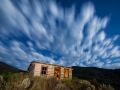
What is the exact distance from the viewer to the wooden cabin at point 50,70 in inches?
716

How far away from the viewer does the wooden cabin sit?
18188mm

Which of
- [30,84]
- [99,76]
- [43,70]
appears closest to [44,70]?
[43,70]

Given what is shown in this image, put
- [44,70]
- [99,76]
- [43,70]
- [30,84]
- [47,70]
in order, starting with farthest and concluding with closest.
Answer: [99,76] < [47,70] < [44,70] < [43,70] < [30,84]

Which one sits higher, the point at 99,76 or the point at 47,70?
the point at 47,70

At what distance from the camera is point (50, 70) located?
64.0 feet

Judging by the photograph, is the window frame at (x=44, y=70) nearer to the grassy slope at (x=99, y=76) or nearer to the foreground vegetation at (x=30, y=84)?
the foreground vegetation at (x=30, y=84)

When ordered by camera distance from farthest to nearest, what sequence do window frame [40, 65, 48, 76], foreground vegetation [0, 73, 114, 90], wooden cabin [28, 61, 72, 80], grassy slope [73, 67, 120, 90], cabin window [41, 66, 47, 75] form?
grassy slope [73, 67, 120, 90] → cabin window [41, 66, 47, 75] → window frame [40, 65, 48, 76] → wooden cabin [28, 61, 72, 80] → foreground vegetation [0, 73, 114, 90]

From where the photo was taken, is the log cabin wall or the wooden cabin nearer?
the log cabin wall

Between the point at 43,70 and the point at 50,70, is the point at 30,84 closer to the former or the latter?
the point at 43,70

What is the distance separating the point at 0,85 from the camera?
38.2 feet

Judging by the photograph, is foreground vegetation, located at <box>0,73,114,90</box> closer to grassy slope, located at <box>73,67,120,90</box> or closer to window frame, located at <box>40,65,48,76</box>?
window frame, located at <box>40,65,48,76</box>

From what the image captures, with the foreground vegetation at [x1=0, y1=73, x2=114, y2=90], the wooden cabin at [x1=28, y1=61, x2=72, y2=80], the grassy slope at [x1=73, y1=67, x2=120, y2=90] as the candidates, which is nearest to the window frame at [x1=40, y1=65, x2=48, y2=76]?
the wooden cabin at [x1=28, y1=61, x2=72, y2=80]

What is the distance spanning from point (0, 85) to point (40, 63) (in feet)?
25.5

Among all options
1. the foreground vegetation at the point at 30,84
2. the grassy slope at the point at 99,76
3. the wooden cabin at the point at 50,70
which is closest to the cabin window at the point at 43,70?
the wooden cabin at the point at 50,70
